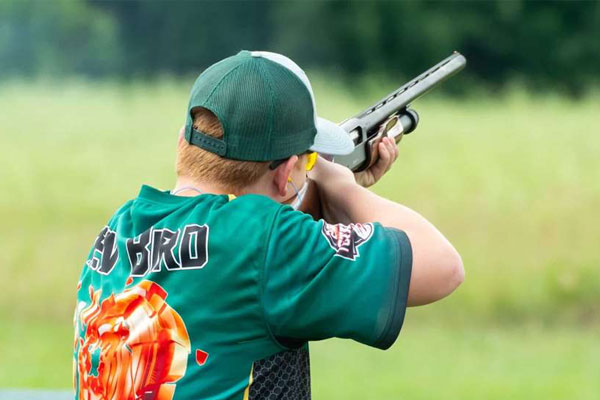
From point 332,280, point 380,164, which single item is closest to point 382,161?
point 380,164

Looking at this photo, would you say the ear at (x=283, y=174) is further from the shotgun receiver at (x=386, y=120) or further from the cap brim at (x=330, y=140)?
the shotgun receiver at (x=386, y=120)

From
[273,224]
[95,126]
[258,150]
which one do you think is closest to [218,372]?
[273,224]

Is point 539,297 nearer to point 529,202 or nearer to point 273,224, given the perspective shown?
point 529,202

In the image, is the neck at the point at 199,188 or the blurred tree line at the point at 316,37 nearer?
the neck at the point at 199,188

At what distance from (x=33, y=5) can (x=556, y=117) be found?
821cm

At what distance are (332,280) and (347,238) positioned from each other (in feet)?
0.24

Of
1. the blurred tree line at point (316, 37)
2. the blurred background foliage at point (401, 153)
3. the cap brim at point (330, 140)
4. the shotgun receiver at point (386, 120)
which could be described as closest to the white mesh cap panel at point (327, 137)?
the cap brim at point (330, 140)

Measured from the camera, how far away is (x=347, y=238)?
1.62m

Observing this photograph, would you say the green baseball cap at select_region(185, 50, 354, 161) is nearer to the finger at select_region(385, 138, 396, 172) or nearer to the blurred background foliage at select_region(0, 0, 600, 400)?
the finger at select_region(385, 138, 396, 172)

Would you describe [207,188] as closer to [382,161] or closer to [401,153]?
[382,161]

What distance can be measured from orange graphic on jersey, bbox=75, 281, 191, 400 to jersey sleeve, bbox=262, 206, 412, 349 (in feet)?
0.52

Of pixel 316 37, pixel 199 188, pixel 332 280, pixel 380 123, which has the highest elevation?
pixel 316 37

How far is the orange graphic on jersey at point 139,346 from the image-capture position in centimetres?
161

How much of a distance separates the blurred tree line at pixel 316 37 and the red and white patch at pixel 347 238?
44.8 ft
